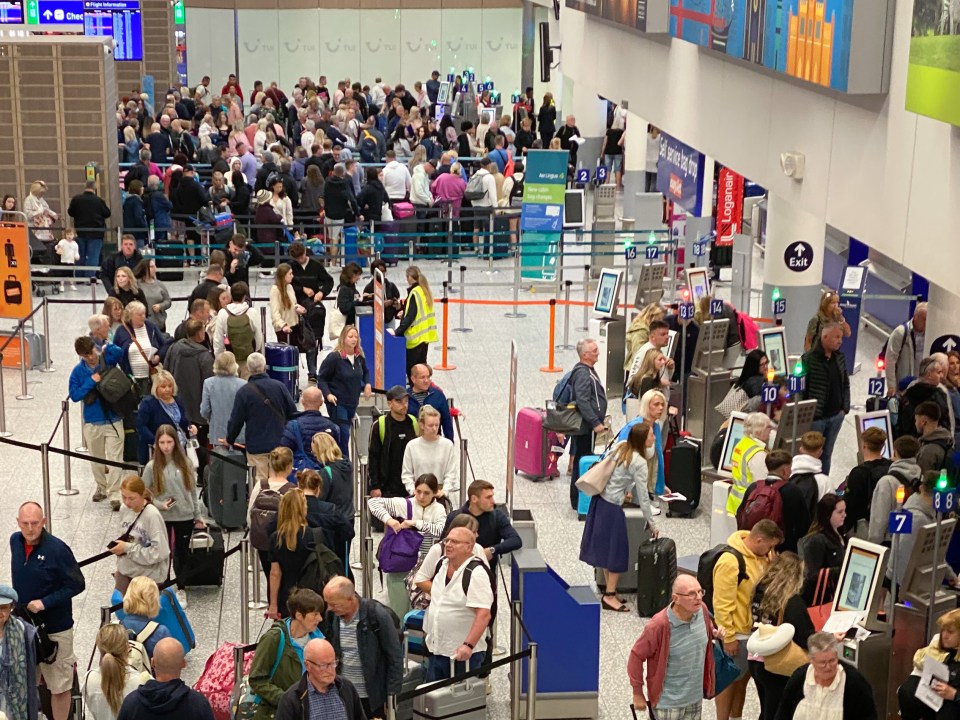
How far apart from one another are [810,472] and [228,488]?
4.64 meters

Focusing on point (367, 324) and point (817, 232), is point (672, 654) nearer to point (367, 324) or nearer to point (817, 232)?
point (367, 324)

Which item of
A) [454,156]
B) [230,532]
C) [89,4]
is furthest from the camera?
[89,4]

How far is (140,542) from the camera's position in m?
8.90

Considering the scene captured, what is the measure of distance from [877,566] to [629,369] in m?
5.72

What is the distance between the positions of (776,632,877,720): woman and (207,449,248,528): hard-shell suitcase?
5.65 metres

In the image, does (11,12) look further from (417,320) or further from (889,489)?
(889,489)

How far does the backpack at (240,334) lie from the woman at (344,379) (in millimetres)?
935

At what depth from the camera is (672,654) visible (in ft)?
24.2

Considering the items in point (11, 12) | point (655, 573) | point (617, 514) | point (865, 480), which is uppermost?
point (11, 12)

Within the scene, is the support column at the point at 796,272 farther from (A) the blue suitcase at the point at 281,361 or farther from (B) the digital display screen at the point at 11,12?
(B) the digital display screen at the point at 11,12

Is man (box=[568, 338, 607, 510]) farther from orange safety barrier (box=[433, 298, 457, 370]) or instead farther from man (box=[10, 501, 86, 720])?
man (box=[10, 501, 86, 720])

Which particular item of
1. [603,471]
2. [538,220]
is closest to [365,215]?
[538,220]

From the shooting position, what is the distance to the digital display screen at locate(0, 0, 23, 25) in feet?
94.5

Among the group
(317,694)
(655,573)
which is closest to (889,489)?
(655,573)
